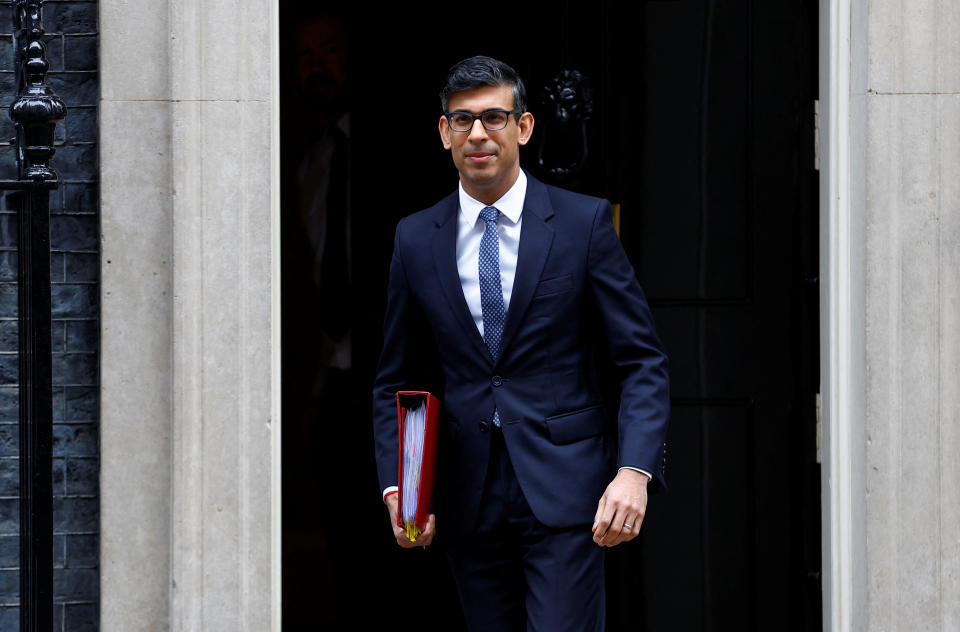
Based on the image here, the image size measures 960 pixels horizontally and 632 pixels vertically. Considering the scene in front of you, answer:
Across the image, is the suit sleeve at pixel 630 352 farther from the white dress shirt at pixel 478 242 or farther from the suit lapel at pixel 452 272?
the suit lapel at pixel 452 272

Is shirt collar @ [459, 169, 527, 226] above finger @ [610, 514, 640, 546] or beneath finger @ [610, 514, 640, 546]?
above

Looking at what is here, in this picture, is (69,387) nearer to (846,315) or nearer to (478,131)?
(478,131)

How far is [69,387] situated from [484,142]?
1871mm

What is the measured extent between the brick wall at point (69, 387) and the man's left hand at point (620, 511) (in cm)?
199

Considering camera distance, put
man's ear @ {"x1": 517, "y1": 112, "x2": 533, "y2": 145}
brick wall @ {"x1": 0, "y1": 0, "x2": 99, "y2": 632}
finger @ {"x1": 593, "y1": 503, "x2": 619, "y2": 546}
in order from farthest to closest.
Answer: brick wall @ {"x1": 0, "y1": 0, "x2": 99, "y2": 632} < man's ear @ {"x1": 517, "y1": 112, "x2": 533, "y2": 145} < finger @ {"x1": 593, "y1": 503, "x2": 619, "y2": 546}

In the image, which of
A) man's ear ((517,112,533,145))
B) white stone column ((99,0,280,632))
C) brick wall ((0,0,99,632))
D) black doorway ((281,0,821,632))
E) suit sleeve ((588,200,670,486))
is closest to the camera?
suit sleeve ((588,200,670,486))

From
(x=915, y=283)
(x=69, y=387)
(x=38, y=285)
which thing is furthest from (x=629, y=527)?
(x=69, y=387)

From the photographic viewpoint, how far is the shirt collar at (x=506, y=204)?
3559mm

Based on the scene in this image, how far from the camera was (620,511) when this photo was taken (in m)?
3.26

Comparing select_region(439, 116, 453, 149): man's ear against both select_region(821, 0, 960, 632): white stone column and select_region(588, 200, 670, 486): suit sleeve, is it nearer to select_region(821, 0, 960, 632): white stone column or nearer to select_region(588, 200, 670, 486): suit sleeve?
select_region(588, 200, 670, 486): suit sleeve

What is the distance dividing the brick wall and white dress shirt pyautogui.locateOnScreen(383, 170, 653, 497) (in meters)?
1.38

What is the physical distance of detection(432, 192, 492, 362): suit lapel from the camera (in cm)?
351

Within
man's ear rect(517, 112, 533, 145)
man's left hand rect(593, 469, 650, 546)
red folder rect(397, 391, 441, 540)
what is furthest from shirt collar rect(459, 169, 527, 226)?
man's left hand rect(593, 469, 650, 546)

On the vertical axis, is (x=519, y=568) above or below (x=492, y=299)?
below
